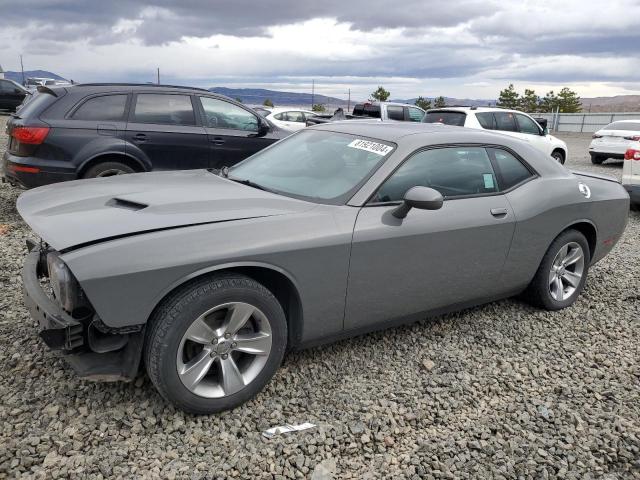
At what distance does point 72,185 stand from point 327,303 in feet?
6.16

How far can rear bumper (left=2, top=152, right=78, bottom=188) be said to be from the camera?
19.2 feet

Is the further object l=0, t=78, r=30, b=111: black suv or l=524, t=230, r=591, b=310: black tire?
l=0, t=78, r=30, b=111: black suv

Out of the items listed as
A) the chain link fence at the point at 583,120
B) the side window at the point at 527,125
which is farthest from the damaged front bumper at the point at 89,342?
the chain link fence at the point at 583,120

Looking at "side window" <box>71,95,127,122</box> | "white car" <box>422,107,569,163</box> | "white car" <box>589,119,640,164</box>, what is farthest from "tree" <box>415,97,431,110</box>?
"side window" <box>71,95,127,122</box>

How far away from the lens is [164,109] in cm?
679

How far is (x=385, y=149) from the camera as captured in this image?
11.1 ft

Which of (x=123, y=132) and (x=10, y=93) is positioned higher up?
(x=123, y=132)

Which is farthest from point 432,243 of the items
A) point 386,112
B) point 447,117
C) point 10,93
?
point 10,93

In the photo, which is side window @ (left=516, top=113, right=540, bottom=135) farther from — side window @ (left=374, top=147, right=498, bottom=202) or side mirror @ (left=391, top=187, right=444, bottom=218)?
side mirror @ (left=391, top=187, right=444, bottom=218)

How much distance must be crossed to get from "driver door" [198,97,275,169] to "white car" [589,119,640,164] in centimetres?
1138

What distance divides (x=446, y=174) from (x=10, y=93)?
25.7m

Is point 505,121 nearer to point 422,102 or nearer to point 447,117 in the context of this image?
point 447,117

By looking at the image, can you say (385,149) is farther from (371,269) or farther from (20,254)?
(20,254)

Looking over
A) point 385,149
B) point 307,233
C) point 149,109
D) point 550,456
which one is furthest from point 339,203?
point 149,109
